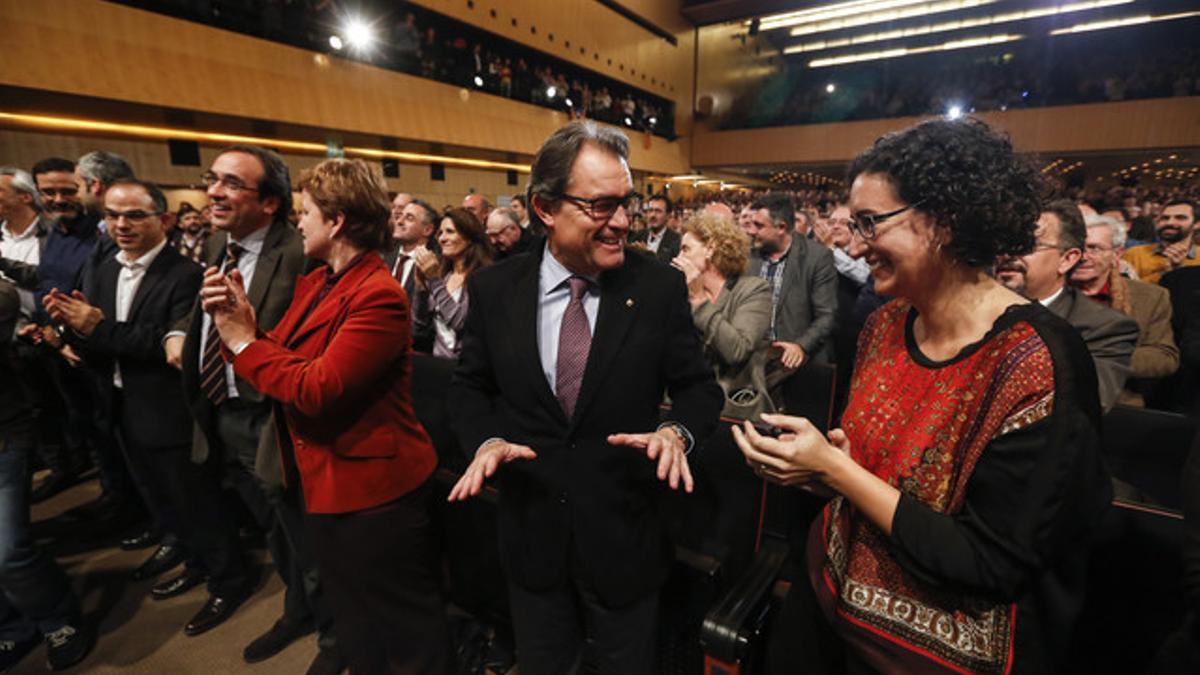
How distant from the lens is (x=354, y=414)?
152 centimetres

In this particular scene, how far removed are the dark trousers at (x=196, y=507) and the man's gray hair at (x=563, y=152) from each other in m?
1.97

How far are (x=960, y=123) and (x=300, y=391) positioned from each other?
156cm

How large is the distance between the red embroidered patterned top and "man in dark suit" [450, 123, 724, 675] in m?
0.44

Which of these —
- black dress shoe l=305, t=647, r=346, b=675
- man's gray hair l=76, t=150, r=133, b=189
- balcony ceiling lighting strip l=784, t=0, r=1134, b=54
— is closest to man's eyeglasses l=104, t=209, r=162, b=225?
man's gray hair l=76, t=150, r=133, b=189

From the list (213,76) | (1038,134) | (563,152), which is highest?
(1038,134)

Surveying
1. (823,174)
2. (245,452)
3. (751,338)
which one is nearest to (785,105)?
(823,174)

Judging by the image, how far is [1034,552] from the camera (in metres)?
0.83

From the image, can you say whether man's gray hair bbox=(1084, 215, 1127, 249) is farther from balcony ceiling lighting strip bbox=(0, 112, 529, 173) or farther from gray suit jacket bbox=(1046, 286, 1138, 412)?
balcony ceiling lighting strip bbox=(0, 112, 529, 173)

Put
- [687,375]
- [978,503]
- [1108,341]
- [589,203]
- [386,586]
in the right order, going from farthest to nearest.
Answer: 1. [1108,341]
2. [386,586]
3. [687,375]
4. [589,203]
5. [978,503]

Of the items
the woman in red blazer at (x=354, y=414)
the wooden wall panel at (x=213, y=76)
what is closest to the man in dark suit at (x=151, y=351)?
the woman in red blazer at (x=354, y=414)

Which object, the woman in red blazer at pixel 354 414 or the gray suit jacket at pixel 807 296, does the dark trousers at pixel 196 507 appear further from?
the gray suit jacket at pixel 807 296

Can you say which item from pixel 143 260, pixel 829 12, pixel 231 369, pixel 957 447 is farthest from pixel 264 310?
pixel 829 12

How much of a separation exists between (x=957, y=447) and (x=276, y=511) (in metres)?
2.18

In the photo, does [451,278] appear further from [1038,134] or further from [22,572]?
[1038,134]
